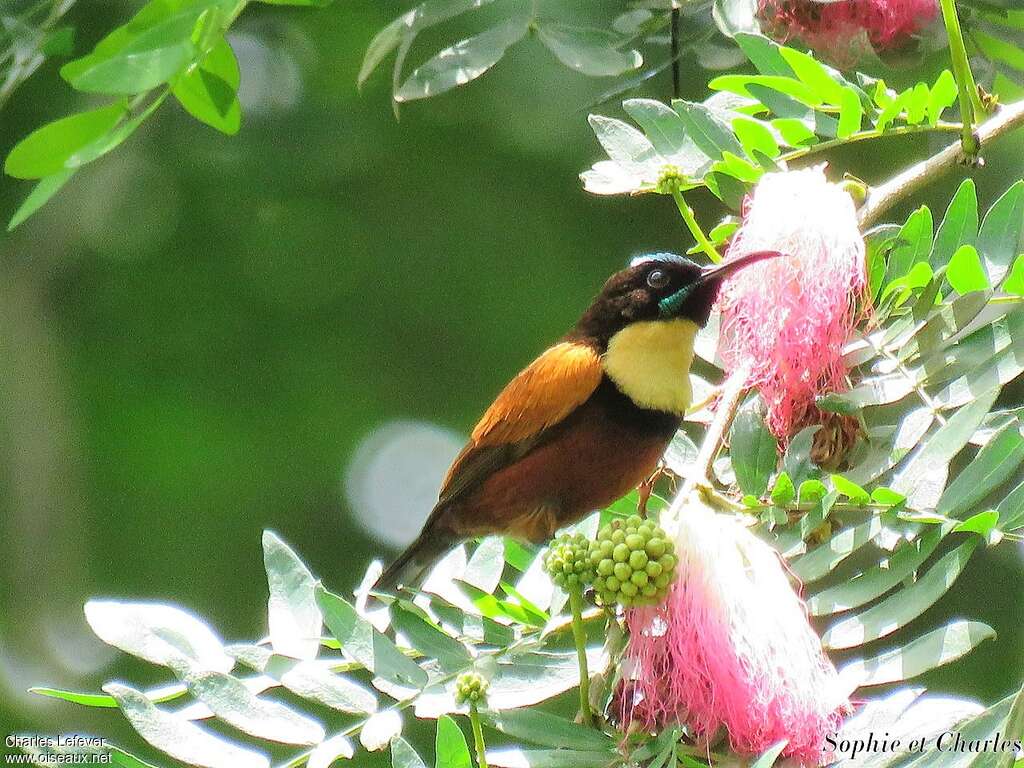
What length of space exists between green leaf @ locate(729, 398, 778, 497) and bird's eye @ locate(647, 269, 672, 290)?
735 mm

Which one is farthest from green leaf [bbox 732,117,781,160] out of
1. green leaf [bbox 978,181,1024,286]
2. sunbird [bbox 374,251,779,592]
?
green leaf [bbox 978,181,1024,286]

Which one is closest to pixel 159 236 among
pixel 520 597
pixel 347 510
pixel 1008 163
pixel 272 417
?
pixel 272 417

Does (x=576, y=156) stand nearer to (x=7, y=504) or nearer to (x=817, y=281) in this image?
(x=7, y=504)

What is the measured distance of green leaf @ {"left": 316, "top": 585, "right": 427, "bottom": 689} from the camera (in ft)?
7.98

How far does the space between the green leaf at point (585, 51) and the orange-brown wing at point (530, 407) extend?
27.7 inches

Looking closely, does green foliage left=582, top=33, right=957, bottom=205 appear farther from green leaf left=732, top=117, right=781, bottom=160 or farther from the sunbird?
the sunbird

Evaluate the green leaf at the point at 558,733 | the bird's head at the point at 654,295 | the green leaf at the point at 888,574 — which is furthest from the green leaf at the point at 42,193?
the green leaf at the point at 888,574

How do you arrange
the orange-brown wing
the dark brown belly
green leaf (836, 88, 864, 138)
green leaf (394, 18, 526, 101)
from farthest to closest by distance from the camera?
the orange-brown wing
the dark brown belly
green leaf (394, 18, 526, 101)
green leaf (836, 88, 864, 138)

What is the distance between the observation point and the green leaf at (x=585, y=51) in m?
3.18

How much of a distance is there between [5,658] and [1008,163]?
4.65 m

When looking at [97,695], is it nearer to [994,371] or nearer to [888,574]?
[888,574]

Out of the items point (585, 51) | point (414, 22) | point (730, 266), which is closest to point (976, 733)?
point (730, 266)

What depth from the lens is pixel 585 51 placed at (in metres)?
3.20

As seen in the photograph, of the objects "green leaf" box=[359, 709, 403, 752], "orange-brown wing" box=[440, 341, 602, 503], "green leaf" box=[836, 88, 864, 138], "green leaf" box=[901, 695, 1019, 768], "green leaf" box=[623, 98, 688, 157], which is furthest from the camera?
"orange-brown wing" box=[440, 341, 602, 503]
